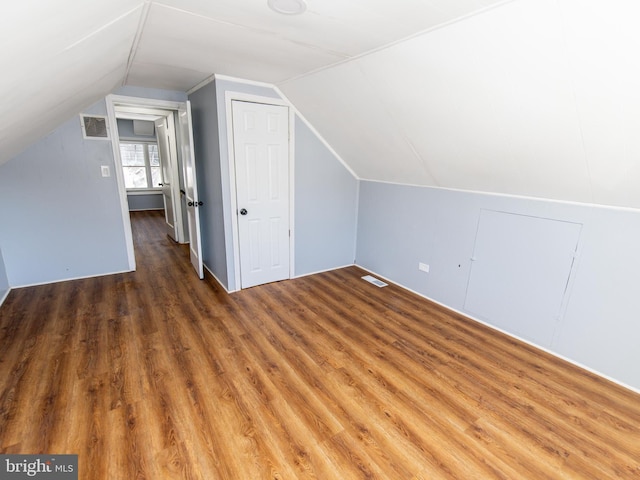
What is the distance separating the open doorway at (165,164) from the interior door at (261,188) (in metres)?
0.68

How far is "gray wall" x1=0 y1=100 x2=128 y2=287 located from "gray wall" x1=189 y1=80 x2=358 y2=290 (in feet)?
3.64

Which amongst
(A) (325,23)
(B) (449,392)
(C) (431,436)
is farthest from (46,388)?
(A) (325,23)

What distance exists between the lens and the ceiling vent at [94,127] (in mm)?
3521

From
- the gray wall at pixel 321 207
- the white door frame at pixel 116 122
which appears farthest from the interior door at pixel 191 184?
the gray wall at pixel 321 207

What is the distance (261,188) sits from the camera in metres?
3.50

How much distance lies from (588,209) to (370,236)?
2.27 metres

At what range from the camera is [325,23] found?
71.4 inches

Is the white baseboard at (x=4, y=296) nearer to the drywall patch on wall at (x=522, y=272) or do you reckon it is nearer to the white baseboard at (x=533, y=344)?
the white baseboard at (x=533, y=344)

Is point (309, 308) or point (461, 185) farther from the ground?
point (461, 185)

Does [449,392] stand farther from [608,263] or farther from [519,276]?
[608,263]

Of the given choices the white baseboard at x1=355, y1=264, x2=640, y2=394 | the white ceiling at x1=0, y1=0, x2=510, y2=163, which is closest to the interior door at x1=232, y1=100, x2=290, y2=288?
the white ceiling at x1=0, y1=0, x2=510, y2=163

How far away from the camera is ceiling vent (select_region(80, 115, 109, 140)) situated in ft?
11.6

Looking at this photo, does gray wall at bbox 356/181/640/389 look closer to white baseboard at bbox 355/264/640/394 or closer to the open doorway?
white baseboard at bbox 355/264/640/394

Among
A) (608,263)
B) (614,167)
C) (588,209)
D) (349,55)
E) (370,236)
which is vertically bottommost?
(370,236)
